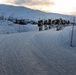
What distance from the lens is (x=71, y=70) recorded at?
10.2m

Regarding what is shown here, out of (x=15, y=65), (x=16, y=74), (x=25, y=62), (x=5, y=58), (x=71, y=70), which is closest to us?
(x=16, y=74)

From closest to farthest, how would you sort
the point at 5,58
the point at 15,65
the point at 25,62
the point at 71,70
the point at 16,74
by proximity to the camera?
1. the point at 16,74
2. the point at 71,70
3. the point at 15,65
4. the point at 25,62
5. the point at 5,58

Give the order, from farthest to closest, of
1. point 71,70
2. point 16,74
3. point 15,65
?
point 15,65 < point 71,70 < point 16,74

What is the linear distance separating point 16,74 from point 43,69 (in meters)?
1.43

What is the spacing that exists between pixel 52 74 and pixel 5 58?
4123 mm

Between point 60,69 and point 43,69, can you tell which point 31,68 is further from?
point 60,69

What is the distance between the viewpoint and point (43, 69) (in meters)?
10.3

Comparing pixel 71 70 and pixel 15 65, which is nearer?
pixel 71 70

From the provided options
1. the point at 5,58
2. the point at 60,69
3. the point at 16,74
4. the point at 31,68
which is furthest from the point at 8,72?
the point at 5,58

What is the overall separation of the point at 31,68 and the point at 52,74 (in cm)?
132

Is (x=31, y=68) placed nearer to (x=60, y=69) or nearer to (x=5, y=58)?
(x=60, y=69)

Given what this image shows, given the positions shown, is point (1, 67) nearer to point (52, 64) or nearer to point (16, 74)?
point (16, 74)

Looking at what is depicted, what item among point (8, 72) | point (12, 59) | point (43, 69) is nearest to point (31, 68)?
point (43, 69)

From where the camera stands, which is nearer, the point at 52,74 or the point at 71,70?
the point at 52,74
